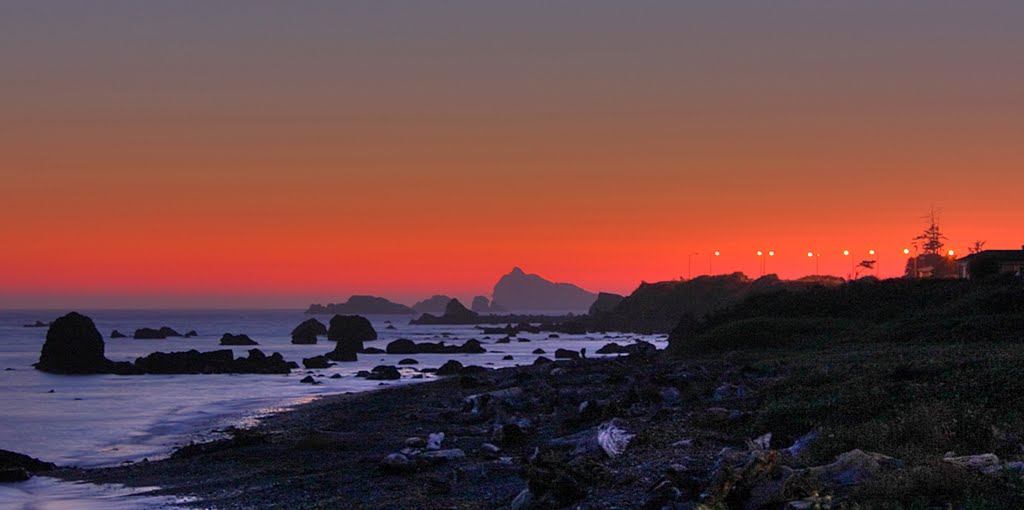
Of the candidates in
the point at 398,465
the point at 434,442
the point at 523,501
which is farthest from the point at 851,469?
the point at 434,442

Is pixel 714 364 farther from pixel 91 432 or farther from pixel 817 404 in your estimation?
pixel 91 432

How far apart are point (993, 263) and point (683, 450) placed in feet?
209

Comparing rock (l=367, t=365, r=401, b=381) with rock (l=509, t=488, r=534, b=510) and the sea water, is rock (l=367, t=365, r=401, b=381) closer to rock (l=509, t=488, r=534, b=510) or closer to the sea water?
the sea water

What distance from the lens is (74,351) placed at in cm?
7150

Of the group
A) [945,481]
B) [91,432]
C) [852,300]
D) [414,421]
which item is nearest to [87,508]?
[414,421]

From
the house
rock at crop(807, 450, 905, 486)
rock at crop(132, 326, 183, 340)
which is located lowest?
rock at crop(807, 450, 905, 486)

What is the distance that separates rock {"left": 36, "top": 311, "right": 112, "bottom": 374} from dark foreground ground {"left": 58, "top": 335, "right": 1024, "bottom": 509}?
46939 mm

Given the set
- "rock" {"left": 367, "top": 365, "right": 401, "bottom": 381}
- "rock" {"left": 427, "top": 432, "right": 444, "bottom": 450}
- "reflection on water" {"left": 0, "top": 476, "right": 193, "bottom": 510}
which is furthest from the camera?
"rock" {"left": 367, "top": 365, "right": 401, "bottom": 381}

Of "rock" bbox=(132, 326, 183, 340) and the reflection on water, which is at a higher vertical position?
"rock" bbox=(132, 326, 183, 340)

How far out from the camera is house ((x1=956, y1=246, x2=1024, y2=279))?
231 feet

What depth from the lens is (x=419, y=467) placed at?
1714cm

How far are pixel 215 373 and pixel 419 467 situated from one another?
53.6m

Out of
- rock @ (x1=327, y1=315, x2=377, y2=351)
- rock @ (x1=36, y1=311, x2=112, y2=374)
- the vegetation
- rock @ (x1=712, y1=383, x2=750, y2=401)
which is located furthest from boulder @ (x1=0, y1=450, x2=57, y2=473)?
rock @ (x1=327, y1=315, x2=377, y2=351)

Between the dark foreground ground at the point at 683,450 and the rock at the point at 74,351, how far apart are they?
46939 millimetres
